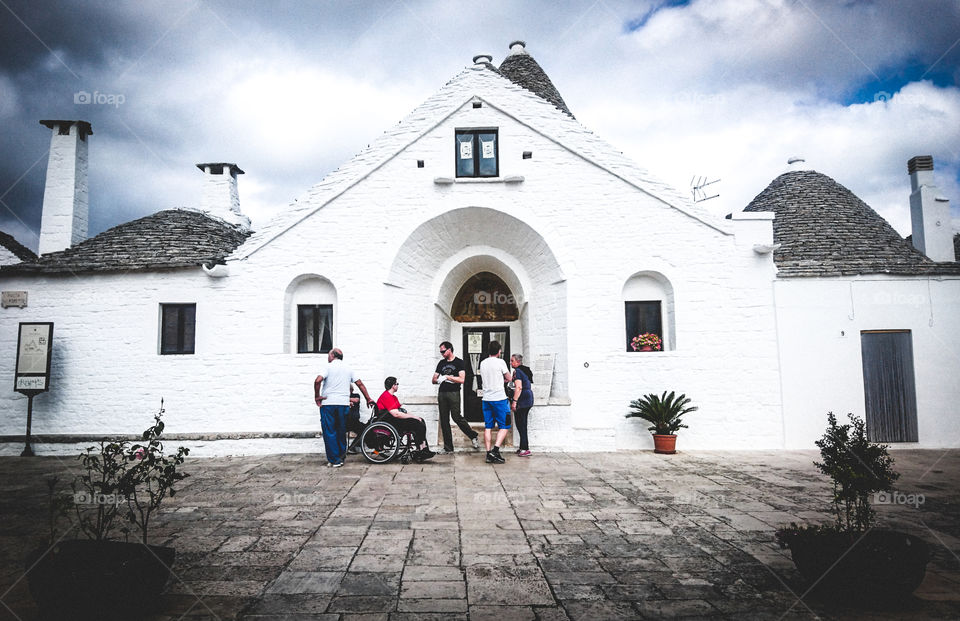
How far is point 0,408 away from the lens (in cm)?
1072

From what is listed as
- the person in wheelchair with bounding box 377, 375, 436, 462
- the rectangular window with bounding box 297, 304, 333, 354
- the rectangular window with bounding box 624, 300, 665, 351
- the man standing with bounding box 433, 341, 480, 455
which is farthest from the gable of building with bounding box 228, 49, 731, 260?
the person in wheelchair with bounding box 377, 375, 436, 462

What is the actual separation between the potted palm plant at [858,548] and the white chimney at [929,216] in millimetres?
10383

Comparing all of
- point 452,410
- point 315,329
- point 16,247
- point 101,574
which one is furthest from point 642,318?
point 16,247

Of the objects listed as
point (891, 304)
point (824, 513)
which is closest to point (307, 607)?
point (824, 513)

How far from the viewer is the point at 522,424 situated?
963 cm

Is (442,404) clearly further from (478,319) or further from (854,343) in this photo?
(854,343)

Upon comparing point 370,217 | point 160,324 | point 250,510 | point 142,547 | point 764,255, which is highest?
point 370,217

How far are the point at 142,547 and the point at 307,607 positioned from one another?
1.21 meters

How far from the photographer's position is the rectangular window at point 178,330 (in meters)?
10.9

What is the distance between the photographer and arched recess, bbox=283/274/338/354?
1095cm

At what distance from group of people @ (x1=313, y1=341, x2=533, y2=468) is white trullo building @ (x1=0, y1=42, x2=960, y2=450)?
913 millimetres

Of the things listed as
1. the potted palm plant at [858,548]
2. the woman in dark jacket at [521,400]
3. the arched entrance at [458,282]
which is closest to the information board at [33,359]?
the arched entrance at [458,282]

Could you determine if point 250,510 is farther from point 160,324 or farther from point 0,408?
point 0,408

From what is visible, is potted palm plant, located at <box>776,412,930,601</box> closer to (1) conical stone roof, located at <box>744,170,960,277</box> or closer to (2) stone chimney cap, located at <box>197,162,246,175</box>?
(1) conical stone roof, located at <box>744,170,960,277</box>
